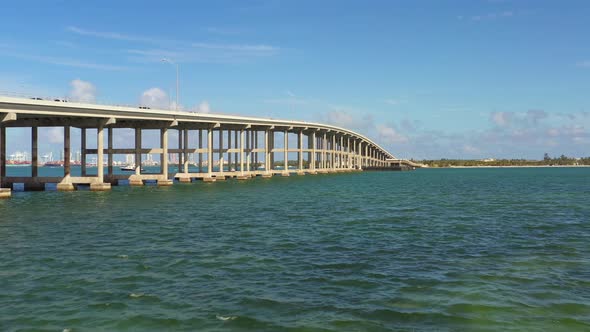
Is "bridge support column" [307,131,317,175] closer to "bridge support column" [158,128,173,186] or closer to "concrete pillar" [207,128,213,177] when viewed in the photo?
"concrete pillar" [207,128,213,177]

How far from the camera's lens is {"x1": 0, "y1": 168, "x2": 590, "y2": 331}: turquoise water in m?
13.3

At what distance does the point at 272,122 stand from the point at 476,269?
328 feet

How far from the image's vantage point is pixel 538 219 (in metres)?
36.6

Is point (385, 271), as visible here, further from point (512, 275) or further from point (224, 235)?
point (224, 235)

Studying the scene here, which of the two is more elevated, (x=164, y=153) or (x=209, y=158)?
(x=164, y=153)

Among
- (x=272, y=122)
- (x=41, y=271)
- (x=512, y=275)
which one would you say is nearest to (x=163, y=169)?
(x=272, y=122)

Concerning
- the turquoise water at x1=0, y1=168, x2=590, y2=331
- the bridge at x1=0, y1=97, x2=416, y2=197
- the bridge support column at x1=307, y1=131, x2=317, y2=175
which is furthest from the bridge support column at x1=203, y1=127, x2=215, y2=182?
the turquoise water at x1=0, y1=168, x2=590, y2=331

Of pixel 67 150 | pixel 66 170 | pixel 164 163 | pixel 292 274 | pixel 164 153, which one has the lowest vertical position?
pixel 292 274

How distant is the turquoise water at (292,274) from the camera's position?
1329 centimetres

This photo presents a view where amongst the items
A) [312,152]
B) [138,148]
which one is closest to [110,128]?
[138,148]

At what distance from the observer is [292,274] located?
18.2m

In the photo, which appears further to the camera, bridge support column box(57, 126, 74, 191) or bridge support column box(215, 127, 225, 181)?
bridge support column box(215, 127, 225, 181)

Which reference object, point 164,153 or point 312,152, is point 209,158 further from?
point 312,152

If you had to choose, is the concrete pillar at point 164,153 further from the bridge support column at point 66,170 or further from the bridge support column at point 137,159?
the bridge support column at point 66,170
